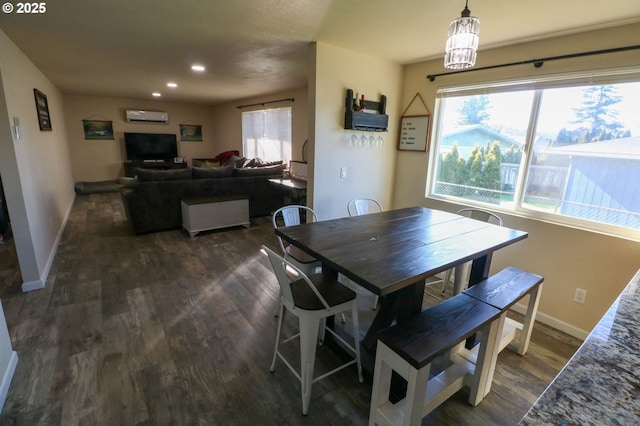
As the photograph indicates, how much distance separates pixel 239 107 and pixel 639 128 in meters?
7.15

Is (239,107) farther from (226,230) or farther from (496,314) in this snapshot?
(496,314)

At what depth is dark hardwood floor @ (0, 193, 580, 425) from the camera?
158 centimetres

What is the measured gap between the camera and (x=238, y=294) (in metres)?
2.74

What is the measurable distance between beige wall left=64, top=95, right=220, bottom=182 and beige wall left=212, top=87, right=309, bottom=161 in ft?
2.67

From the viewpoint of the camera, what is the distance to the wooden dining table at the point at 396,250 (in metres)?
1.46

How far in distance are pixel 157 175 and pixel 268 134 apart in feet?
10.1

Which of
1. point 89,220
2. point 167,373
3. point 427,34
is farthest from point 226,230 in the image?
point 427,34

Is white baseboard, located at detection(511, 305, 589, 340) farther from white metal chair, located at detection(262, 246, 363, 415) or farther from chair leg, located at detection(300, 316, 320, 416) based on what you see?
chair leg, located at detection(300, 316, 320, 416)

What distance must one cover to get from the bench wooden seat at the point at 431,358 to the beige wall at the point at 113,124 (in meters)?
8.61

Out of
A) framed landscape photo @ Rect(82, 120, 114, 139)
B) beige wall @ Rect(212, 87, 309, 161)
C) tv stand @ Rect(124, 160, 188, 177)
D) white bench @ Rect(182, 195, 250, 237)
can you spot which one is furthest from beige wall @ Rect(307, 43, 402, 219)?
framed landscape photo @ Rect(82, 120, 114, 139)

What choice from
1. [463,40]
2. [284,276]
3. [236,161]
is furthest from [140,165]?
[463,40]

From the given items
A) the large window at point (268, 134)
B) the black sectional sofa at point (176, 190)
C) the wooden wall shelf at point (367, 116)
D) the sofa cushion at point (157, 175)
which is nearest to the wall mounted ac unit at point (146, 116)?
the large window at point (268, 134)

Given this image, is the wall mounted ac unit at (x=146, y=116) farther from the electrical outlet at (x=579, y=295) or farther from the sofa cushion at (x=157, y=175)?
the electrical outlet at (x=579, y=295)

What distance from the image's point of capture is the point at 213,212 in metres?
4.30
